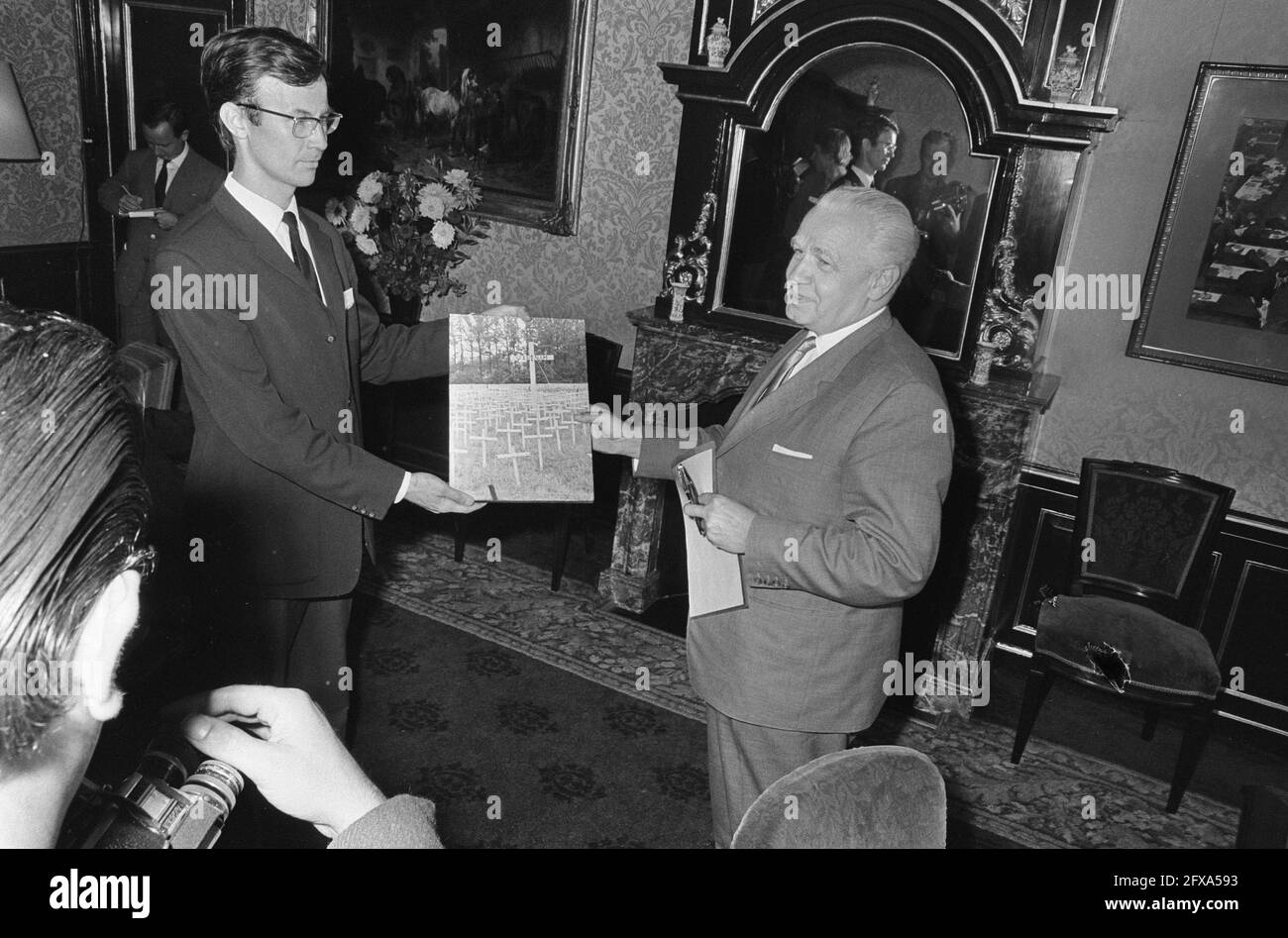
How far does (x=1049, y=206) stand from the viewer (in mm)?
3418

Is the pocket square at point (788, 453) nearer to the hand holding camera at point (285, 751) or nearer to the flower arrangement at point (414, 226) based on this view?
the hand holding camera at point (285, 751)

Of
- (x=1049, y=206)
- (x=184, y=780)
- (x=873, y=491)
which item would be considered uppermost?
(x=1049, y=206)

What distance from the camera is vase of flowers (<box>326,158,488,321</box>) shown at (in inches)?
187

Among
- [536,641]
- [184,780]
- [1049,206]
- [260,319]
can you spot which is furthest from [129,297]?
[184,780]

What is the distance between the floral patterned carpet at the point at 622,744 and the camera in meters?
3.07

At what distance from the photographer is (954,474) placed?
3684mm

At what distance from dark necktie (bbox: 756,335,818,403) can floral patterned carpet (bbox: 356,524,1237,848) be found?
1518 mm

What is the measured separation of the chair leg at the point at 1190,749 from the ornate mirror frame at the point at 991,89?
4.30 feet

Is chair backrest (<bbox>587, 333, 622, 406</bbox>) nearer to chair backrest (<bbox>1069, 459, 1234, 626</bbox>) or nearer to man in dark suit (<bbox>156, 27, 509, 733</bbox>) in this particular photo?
man in dark suit (<bbox>156, 27, 509, 733</bbox>)

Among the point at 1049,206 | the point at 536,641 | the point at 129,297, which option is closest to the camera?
the point at 1049,206

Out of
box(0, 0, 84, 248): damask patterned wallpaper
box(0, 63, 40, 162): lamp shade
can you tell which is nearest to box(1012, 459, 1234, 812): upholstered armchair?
box(0, 63, 40, 162): lamp shade

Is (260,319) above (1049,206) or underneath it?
underneath
